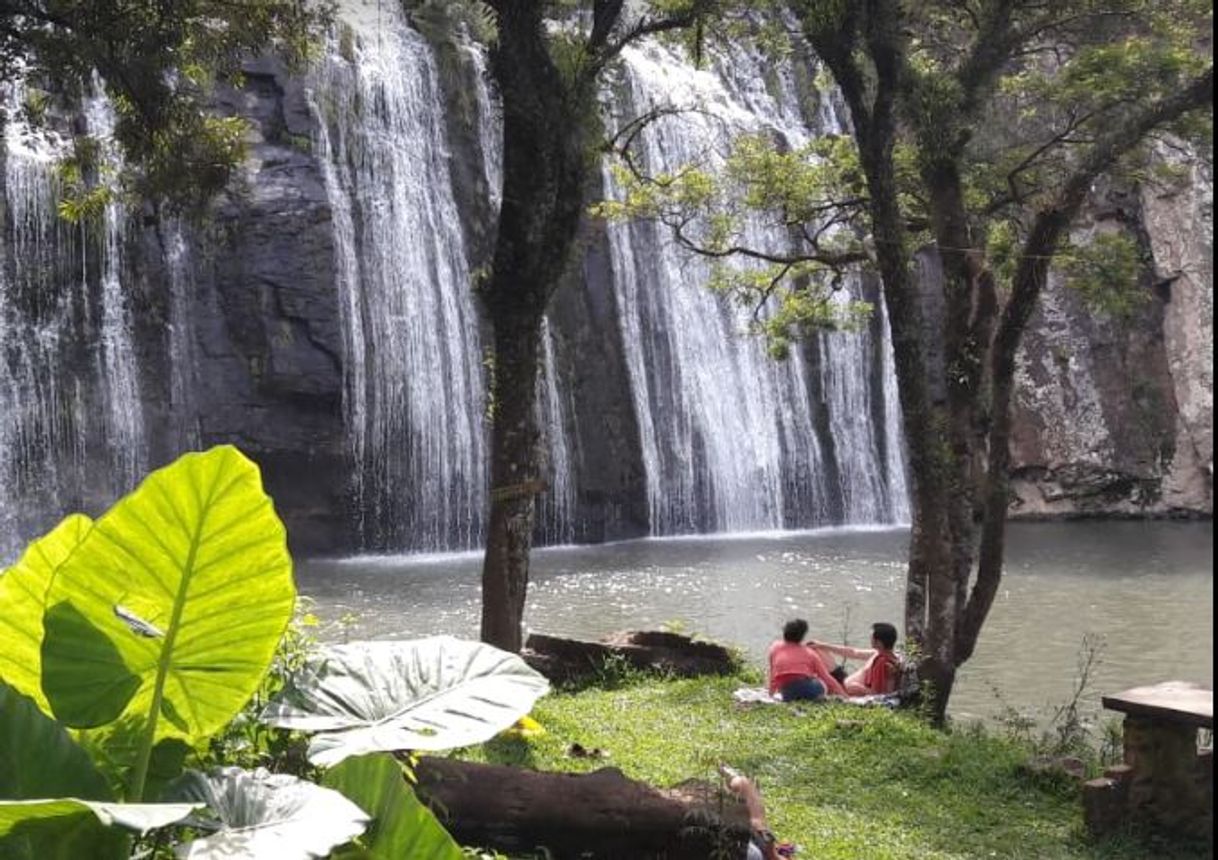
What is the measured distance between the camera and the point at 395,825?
2090mm

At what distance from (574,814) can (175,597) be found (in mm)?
2173

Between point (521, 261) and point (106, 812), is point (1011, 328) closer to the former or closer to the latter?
point (521, 261)

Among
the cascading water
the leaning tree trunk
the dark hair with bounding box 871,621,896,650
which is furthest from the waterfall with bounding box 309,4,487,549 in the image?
the leaning tree trunk

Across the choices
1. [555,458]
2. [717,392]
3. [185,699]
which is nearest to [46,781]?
[185,699]

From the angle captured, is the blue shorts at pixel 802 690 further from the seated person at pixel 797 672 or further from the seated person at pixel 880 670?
the seated person at pixel 880 670

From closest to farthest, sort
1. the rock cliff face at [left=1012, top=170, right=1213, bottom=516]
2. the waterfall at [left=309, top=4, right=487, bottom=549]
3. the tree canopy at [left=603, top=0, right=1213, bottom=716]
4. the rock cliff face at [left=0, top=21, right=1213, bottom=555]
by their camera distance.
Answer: the tree canopy at [left=603, top=0, right=1213, bottom=716]
the rock cliff face at [left=0, top=21, right=1213, bottom=555]
the waterfall at [left=309, top=4, right=487, bottom=549]
the rock cliff face at [left=1012, top=170, right=1213, bottom=516]

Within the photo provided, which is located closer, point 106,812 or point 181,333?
point 106,812

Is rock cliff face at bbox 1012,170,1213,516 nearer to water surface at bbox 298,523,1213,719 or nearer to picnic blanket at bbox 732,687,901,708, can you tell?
water surface at bbox 298,523,1213,719

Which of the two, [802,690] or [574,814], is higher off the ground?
[574,814]

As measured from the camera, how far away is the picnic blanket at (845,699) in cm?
861

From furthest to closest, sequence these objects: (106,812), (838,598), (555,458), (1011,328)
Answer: (555,458) < (838,598) < (1011,328) < (106,812)

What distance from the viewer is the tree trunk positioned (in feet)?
23.8

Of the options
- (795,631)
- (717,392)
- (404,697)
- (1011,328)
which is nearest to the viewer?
(404,697)

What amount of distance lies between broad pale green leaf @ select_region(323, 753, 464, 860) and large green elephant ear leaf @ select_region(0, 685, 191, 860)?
0.40m
